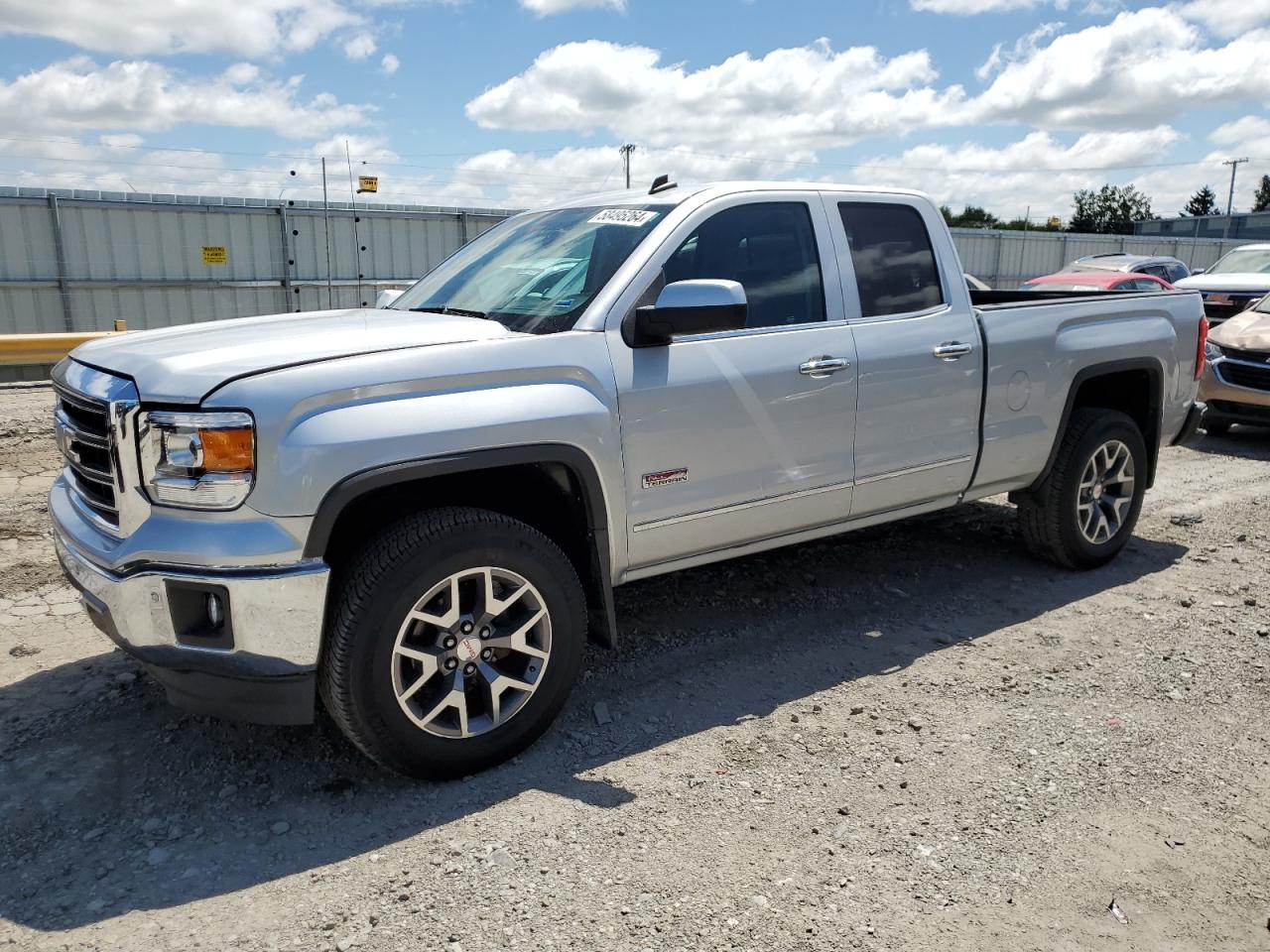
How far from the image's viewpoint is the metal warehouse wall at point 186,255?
14484 mm

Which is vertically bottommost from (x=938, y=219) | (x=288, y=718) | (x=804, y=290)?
(x=288, y=718)

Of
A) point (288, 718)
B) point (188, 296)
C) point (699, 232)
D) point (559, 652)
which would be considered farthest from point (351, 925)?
point (188, 296)

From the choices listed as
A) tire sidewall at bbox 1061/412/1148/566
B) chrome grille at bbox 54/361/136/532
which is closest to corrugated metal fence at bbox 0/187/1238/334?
chrome grille at bbox 54/361/136/532

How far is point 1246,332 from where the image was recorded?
969cm

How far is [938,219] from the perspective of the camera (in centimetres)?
486

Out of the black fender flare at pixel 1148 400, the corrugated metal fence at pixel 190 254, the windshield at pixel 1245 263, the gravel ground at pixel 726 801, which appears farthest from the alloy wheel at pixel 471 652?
the windshield at pixel 1245 263

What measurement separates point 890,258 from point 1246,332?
23.2 feet

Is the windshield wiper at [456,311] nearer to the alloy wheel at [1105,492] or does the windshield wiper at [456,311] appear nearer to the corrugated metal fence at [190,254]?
the alloy wheel at [1105,492]

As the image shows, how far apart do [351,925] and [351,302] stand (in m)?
16.1

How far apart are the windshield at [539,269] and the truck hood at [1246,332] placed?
7.92 metres

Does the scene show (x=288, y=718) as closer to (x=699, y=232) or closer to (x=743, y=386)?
(x=743, y=386)

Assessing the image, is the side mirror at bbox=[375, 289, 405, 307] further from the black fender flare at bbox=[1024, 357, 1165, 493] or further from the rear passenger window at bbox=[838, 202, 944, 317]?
the black fender flare at bbox=[1024, 357, 1165, 493]

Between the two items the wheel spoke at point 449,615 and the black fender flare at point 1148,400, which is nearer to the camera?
the wheel spoke at point 449,615

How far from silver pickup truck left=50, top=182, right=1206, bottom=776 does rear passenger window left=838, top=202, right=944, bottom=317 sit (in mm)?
14
